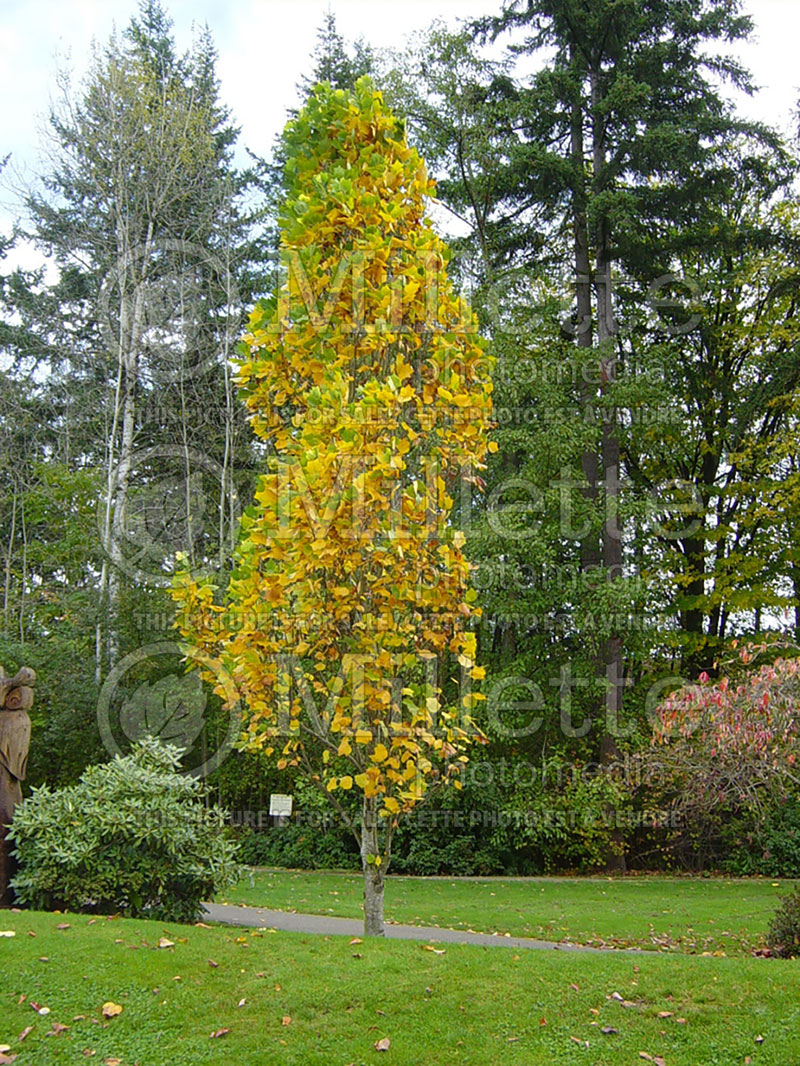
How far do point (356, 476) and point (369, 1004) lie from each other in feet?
10.3

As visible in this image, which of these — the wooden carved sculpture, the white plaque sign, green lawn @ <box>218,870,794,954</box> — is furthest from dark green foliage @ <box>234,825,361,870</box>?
the wooden carved sculpture

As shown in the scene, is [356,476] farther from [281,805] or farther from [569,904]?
[281,805]

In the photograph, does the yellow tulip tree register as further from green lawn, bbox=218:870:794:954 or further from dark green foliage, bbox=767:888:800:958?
dark green foliage, bbox=767:888:800:958

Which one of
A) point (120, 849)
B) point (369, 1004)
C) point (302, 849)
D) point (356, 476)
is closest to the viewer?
point (356, 476)

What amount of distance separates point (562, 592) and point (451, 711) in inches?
374

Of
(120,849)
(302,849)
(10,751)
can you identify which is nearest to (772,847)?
(302,849)

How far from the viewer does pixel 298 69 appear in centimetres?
2614

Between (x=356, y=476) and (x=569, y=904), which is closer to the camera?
(x=356, y=476)

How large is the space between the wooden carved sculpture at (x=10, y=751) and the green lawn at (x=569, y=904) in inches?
80.7

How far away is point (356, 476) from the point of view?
5164mm

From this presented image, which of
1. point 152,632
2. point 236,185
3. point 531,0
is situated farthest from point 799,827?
point 236,185

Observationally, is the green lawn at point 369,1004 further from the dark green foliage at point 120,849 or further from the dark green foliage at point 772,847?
the dark green foliage at point 772,847

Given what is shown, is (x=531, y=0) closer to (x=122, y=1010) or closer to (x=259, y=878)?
(x=259, y=878)

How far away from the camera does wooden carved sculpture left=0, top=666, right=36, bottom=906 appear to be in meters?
7.61
